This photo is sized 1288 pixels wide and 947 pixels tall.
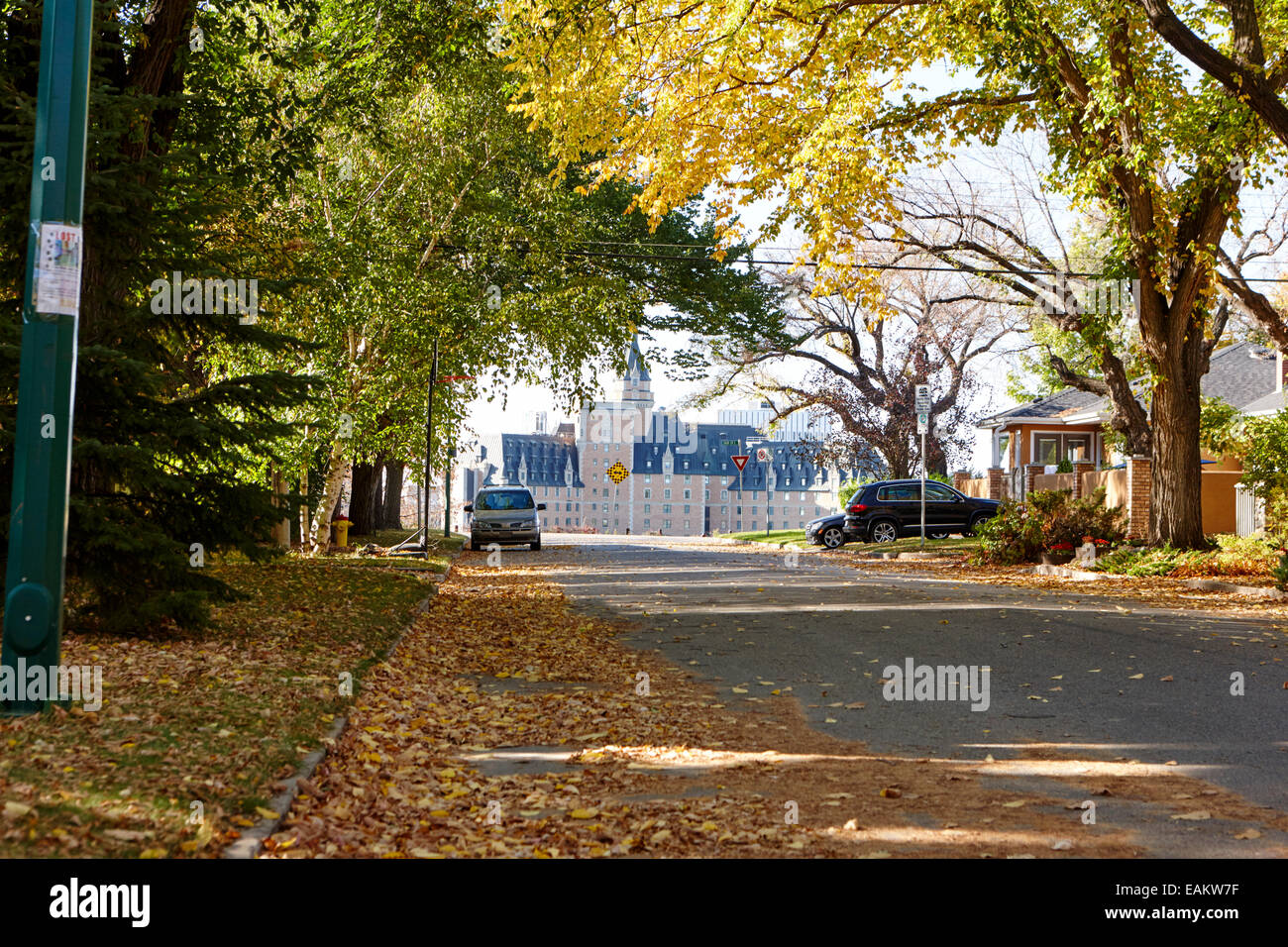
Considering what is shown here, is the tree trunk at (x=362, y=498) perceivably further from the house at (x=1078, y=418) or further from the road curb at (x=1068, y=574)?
the house at (x=1078, y=418)

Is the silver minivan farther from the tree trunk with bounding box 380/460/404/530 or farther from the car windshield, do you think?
the tree trunk with bounding box 380/460/404/530

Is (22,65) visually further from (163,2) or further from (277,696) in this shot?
(277,696)

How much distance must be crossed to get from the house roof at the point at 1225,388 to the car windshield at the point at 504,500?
1793cm

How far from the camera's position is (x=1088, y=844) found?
500 cm

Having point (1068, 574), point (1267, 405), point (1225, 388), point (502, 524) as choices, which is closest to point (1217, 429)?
point (1068, 574)

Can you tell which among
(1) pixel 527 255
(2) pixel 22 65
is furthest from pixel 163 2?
(1) pixel 527 255

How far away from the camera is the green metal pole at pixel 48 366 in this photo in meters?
6.14

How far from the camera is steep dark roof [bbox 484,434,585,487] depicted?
183 meters

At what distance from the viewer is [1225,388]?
41.9 meters

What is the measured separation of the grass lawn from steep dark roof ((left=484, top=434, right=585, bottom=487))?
17272 cm

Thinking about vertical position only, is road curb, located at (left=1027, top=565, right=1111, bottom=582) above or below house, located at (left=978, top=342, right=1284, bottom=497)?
below

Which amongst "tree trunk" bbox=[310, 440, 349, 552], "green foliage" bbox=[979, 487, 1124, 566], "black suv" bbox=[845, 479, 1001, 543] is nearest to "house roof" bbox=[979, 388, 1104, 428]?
"black suv" bbox=[845, 479, 1001, 543]

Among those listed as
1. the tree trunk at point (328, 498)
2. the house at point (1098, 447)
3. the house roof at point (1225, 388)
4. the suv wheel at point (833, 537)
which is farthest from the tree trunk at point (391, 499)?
the house roof at point (1225, 388)

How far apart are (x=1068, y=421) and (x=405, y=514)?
102 ft
